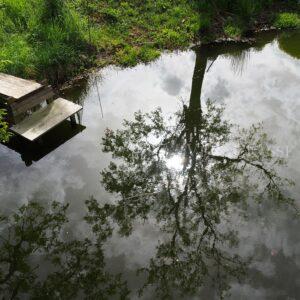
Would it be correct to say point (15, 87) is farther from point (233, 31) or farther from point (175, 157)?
point (233, 31)

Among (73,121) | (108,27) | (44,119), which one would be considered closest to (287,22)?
(108,27)

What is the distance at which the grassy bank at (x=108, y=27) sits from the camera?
9.91 meters

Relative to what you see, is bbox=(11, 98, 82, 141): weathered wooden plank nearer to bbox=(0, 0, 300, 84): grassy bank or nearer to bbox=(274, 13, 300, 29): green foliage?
bbox=(0, 0, 300, 84): grassy bank

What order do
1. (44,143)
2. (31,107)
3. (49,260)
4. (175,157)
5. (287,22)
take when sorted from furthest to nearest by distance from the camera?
(287,22) → (44,143) → (31,107) → (175,157) → (49,260)

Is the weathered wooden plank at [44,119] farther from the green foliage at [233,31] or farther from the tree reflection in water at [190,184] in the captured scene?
the green foliage at [233,31]

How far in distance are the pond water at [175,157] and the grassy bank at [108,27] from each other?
68 cm

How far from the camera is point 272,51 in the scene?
11234 mm

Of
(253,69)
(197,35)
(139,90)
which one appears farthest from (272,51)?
(139,90)

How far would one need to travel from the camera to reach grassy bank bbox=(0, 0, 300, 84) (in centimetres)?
991

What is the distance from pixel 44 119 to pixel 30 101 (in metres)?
0.48

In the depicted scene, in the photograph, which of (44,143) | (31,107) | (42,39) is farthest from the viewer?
(42,39)

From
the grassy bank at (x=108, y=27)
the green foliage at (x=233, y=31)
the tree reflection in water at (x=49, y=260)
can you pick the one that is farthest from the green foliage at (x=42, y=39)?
the green foliage at (x=233, y=31)

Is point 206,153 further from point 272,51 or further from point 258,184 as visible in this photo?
point 272,51

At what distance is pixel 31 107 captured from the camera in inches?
305
